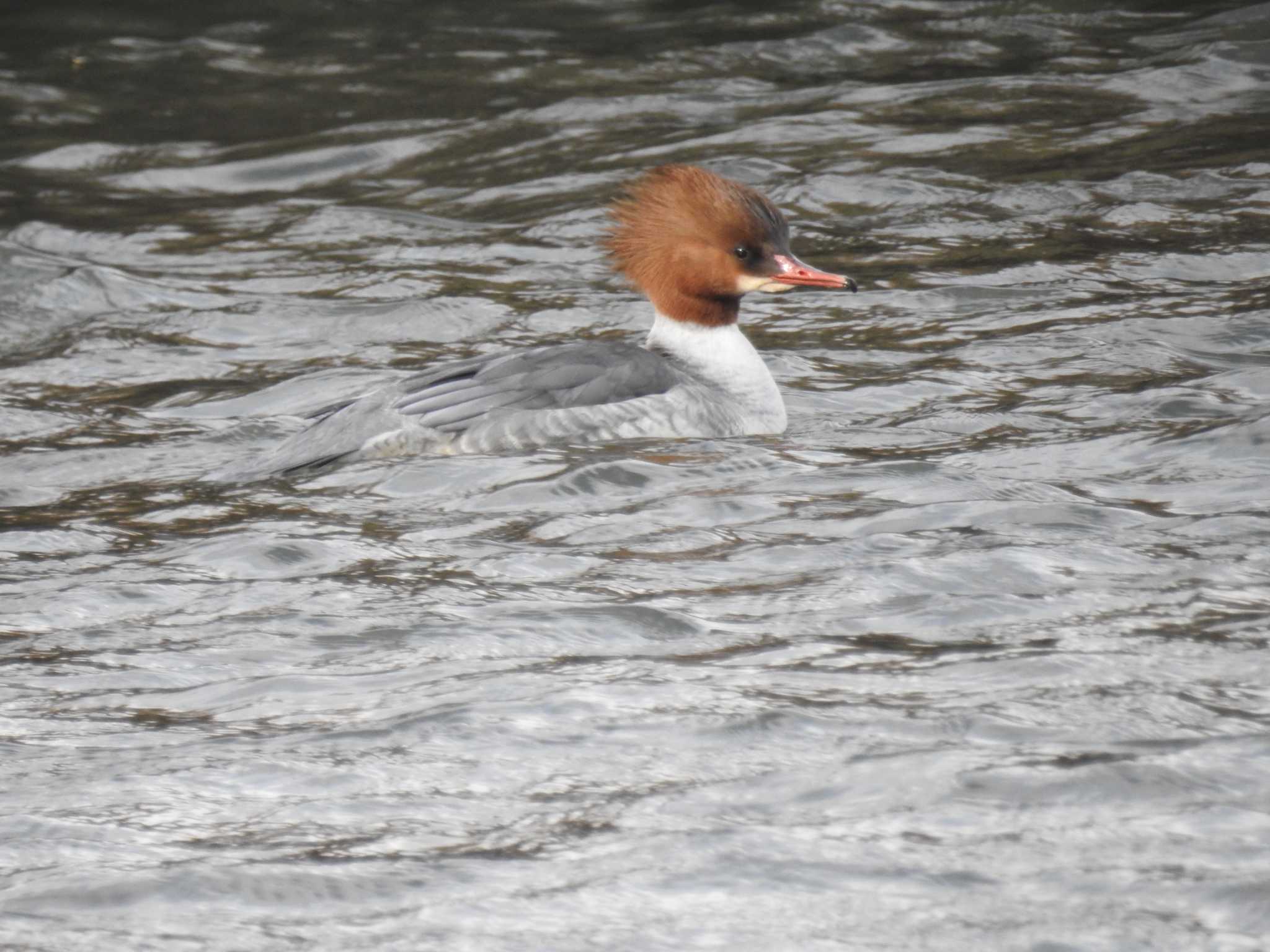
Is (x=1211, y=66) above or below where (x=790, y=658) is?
above

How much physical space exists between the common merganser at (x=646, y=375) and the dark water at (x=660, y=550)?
192mm

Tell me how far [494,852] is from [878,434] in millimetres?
3616

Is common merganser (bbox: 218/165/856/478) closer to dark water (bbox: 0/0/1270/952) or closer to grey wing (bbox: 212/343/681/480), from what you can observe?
grey wing (bbox: 212/343/681/480)

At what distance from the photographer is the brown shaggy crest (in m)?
7.25

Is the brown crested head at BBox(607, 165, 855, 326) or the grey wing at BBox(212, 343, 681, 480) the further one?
the brown crested head at BBox(607, 165, 855, 326)

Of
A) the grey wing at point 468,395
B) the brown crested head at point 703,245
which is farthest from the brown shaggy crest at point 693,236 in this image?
the grey wing at point 468,395

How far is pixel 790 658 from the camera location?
429 cm

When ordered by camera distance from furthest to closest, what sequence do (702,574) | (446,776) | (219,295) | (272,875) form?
(219,295) → (702,574) → (446,776) → (272,875)

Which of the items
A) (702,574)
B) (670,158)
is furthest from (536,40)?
(702,574)

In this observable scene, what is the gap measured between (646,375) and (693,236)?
0.72m

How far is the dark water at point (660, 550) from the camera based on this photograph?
3287 mm

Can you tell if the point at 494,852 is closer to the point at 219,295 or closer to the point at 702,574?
the point at 702,574

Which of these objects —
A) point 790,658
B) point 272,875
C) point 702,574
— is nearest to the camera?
point 272,875

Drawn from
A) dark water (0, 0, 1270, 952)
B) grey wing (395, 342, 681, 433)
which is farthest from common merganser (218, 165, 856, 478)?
dark water (0, 0, 1270, 952)
